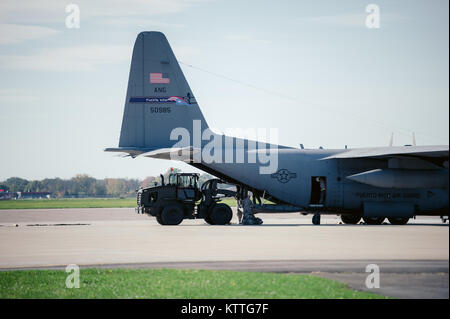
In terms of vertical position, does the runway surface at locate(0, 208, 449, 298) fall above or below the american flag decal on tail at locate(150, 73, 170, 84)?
below

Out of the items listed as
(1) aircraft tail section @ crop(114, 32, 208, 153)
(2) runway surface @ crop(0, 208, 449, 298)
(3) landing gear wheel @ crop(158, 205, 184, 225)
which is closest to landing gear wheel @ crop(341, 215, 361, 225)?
(2) runway surface @ crop(0, 208, 449, 298)

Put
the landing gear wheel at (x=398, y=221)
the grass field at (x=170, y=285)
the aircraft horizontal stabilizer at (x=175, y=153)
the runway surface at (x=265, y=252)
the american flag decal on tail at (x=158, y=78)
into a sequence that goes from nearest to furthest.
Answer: the grass field at (x=170, y=285) < the runway surface at (x=265, y=252) < the aircraft horizontal stabilizer at (x=175, y=153) < the american flag decal on tail at (x=158, y=78) < the landing gear wheel at (x=398, y=221)

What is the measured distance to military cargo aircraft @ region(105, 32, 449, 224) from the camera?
1273 inches

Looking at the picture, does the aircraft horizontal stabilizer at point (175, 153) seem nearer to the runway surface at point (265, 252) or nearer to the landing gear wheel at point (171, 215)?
the landing gear wheel at point (171, 215)

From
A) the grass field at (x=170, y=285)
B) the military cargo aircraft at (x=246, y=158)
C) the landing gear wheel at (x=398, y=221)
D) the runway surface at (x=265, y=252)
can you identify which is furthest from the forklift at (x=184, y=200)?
the grass field at (x=170, y=285)

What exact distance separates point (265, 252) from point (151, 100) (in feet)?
52.2

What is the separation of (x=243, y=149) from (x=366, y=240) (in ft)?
41.6

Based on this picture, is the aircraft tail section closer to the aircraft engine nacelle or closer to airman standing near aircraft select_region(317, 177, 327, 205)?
airman standing near aircraft select_region(317, 177, 327, 205)

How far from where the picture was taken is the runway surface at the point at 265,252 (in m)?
13.0

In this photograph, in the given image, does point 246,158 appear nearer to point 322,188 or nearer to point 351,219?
point 322,188

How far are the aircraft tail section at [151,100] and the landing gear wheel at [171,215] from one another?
3.36 metres
